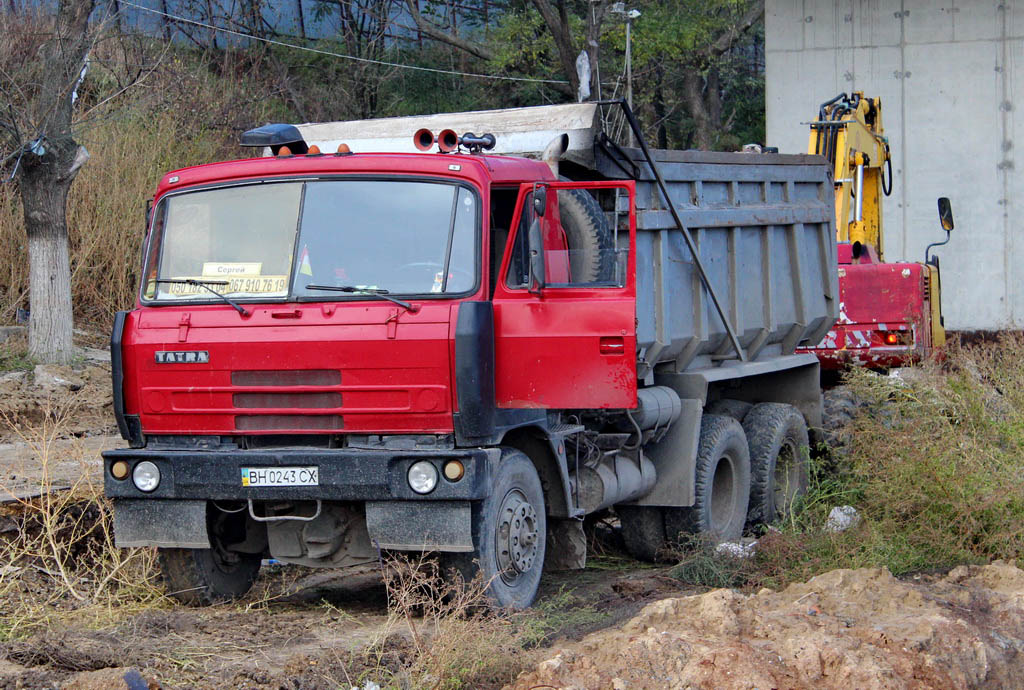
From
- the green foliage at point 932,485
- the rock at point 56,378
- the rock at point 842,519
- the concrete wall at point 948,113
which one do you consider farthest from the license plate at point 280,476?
the concrete wall at point 948,113

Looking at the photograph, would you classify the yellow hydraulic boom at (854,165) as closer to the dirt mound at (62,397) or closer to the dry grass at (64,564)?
the dirt mound at (62,397)

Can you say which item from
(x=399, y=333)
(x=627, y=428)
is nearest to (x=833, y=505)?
(x=627, y=428)

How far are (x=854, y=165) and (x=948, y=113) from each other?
1067cm

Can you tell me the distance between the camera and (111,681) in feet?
15.5

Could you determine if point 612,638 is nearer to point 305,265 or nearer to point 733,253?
point 305,265

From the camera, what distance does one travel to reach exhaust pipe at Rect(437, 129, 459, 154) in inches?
267

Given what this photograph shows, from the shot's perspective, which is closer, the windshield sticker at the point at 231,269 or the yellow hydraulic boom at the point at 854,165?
the windshield sticker at the point at 231,269

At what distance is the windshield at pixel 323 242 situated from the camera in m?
6.27

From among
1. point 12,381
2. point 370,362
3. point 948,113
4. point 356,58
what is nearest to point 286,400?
point 370,362

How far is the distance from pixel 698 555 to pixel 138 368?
3.52 metres

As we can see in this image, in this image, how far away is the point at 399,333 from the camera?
6051mm

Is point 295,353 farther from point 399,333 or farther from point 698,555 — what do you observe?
point 698,555

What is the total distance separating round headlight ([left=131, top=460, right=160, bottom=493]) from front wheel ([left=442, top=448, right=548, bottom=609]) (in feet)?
5.02

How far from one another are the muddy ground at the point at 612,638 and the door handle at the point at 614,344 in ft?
4.11
